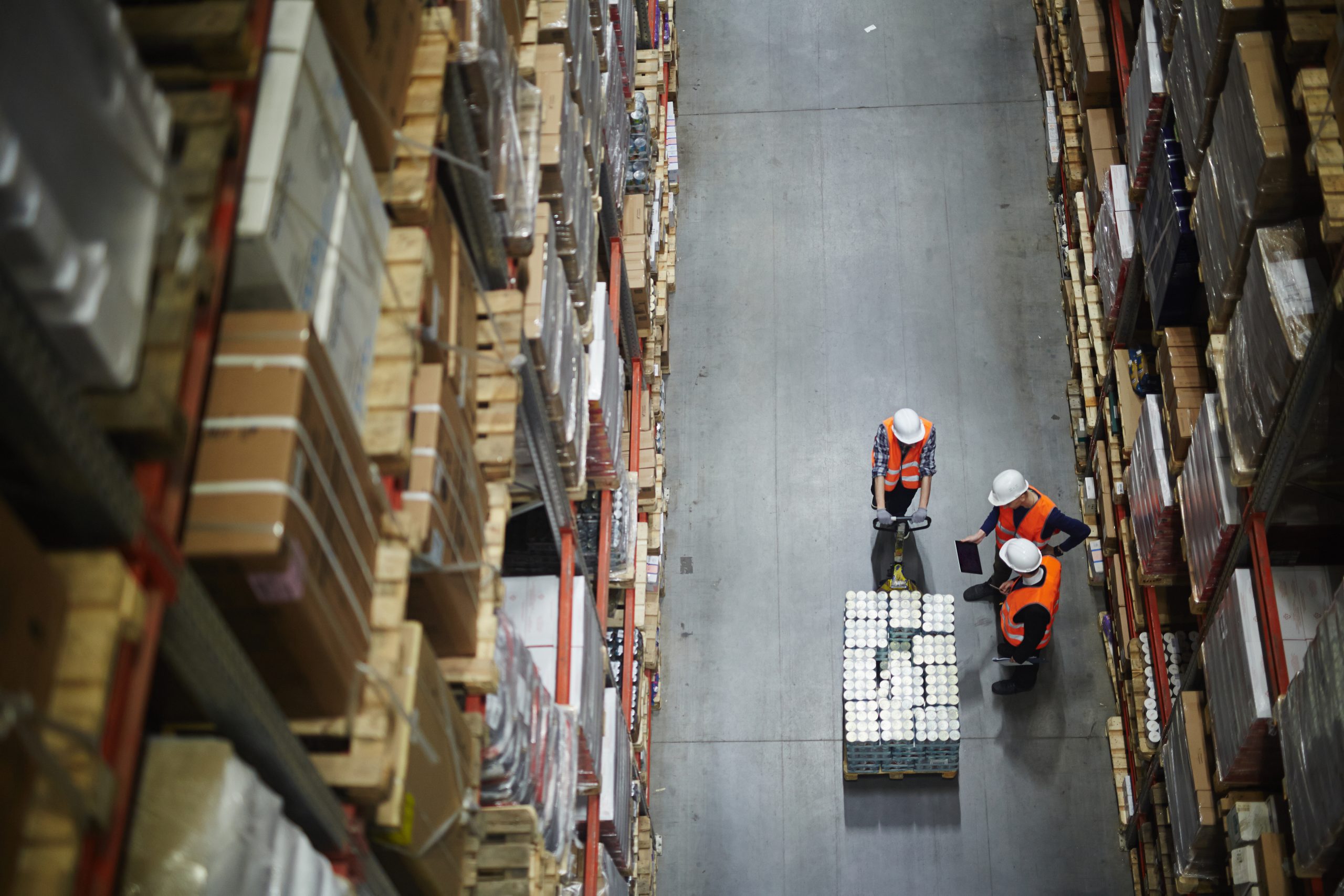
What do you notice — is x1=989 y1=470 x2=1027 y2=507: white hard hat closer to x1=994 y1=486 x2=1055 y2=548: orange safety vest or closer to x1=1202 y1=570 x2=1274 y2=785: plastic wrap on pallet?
x1=994 y1=486 x2=1055 y2=548: orange safety vest

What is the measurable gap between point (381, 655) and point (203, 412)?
0.96 m

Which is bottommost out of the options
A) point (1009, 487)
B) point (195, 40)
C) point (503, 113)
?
point (195, 40)

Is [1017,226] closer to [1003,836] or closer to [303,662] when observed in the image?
[1003,836]

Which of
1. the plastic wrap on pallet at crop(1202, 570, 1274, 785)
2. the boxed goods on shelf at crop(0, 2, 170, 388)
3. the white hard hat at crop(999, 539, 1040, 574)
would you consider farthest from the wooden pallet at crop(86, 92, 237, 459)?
the white hard hat at crop(999, 539, 1040, 574)

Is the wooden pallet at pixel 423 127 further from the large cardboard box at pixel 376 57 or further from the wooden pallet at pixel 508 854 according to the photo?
the wooden pallet at pixel 508 854

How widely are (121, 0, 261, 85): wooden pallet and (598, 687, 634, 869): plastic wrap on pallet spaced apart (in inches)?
199

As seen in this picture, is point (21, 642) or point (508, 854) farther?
point (508, 854)

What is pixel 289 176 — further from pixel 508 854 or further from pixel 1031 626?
pixel 1031 626

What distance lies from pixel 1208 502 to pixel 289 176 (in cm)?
572

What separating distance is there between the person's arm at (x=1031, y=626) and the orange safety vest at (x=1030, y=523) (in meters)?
0.47

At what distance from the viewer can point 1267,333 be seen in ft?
19.2

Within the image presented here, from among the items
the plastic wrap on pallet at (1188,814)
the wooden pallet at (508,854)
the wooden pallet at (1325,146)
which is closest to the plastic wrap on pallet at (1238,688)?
the plastic wrap on pallet at (1188,814)

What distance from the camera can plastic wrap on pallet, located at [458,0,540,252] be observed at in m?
4.57

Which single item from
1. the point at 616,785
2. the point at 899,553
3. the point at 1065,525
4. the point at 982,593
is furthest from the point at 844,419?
the point at 616,785
